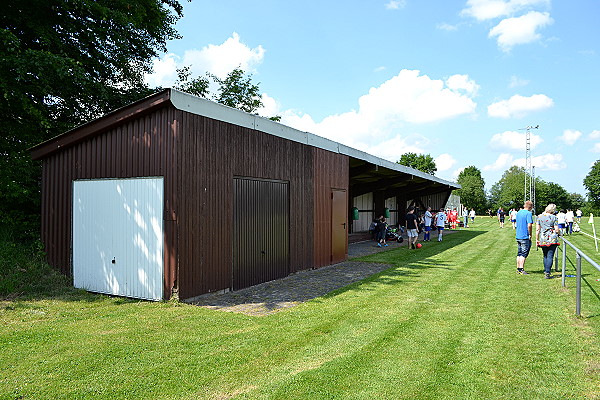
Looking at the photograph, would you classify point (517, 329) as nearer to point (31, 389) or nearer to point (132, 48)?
point (31, 389)

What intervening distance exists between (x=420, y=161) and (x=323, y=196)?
221 ft

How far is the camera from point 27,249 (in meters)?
9.07

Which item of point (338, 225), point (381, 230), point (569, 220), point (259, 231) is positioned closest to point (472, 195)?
point (569, 220)

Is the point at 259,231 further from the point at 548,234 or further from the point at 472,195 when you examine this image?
the point at 472,195

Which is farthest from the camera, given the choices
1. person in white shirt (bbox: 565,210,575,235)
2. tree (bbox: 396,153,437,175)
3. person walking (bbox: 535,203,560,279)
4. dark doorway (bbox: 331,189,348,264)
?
tree (bbox: 396,153,437,175)

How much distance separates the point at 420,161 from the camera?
7544 centimetres

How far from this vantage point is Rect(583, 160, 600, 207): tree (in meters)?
85.4

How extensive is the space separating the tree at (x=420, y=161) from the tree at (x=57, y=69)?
6461cm

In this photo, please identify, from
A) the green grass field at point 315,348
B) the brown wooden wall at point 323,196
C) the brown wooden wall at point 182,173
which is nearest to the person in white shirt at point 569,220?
the brown wooden wall at point 323,196

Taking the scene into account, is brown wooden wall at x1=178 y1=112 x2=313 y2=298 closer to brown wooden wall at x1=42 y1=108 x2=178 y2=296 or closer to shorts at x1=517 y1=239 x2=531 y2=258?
brown wooden wall at x1=42 y1=108 x2=178 y2=296

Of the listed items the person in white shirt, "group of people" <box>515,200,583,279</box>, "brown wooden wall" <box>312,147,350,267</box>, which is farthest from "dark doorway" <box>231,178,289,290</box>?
the person in white shirt

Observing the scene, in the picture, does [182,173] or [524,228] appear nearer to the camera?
[182,173]

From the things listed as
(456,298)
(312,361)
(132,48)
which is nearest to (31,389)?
(312,361)

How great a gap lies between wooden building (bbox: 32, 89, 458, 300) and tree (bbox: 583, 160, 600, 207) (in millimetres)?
97167
